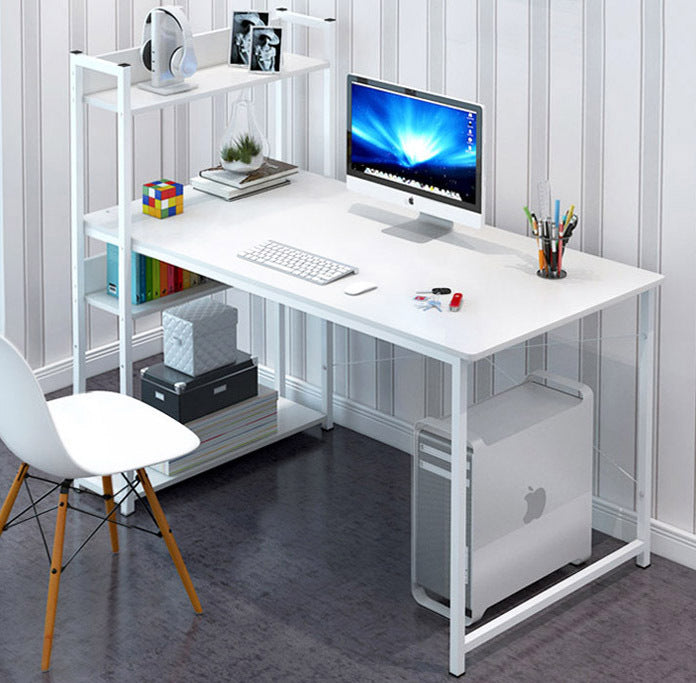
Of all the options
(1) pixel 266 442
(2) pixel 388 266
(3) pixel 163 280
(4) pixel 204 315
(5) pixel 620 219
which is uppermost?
(5) pixel 620 219

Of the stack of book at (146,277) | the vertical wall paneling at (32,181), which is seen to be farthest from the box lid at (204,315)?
the vertical wall paneling at (32,181)

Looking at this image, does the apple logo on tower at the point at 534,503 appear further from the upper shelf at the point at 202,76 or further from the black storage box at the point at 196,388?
the upper shelf at the point at 202,76

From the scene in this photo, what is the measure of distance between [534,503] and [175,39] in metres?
1.48

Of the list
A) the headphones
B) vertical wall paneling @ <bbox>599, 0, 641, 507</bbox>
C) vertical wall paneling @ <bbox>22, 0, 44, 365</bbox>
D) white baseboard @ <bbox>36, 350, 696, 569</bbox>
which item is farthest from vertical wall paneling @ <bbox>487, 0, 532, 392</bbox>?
vertical wall paneling @ <bbox>22, 0, 44, 365</bbox>

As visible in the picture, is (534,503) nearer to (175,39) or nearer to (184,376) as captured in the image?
(184,376)

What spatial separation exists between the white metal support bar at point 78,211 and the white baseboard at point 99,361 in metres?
0.67

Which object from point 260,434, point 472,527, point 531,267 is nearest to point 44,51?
point 260,434

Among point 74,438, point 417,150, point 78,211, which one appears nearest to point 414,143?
point 417,150

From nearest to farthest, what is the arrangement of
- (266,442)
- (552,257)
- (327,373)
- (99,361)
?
(552,257) < (266,442) < (327,373) < (99,361)

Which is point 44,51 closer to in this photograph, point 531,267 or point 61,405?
point 61,405

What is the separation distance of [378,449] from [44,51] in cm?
155

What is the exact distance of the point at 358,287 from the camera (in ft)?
10.5

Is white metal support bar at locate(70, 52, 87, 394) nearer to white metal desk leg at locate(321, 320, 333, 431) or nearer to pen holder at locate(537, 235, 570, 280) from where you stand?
white metal desk leg at locate(321, 320, 333, 431)

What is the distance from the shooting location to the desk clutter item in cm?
384
